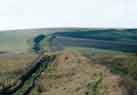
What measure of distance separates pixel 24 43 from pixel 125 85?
193 feet

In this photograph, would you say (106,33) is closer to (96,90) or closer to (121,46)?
(121,46)

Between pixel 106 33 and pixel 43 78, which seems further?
pixel 106 33

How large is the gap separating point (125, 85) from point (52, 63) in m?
19.9

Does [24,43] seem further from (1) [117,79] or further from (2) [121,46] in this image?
(1) [117,79]

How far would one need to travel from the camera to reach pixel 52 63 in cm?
7169

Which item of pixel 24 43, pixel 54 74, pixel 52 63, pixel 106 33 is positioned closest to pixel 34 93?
pixel 54 74

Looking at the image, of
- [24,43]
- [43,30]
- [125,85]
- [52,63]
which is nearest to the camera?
[125,85]

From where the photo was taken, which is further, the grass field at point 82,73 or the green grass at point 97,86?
the grass field at point 82,73

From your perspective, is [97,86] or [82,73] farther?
[82,73]

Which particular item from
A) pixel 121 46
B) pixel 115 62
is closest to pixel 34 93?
pixel 115 62

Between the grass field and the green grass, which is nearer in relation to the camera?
the green grass

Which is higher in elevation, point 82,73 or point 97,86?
point 82,73

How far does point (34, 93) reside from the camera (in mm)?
58375

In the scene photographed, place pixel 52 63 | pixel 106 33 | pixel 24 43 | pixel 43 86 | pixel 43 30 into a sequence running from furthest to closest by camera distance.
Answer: pixel 43 30 → pixel 106 33 → pixel 24 43 → pixel 52 63 → pixel 43 86
